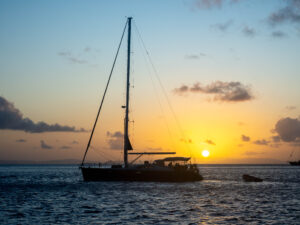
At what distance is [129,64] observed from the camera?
70.4 metres

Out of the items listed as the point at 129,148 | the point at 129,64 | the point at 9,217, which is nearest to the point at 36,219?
the point at 9,217

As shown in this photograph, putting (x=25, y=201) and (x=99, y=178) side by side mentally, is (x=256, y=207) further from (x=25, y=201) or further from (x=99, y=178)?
(x=99, y=178)

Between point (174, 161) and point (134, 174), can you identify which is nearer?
point (134, 174)

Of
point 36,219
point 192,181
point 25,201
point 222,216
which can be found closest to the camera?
point 36,219

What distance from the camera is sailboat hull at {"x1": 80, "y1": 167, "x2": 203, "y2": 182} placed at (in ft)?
Result: 224

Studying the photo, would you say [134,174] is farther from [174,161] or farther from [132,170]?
[174,161]

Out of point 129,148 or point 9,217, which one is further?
point 129,148

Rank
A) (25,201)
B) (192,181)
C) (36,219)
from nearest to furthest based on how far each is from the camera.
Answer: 1. (36,219)
2. (25,201)
3. (192,181)

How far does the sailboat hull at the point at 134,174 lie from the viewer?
68.4 meters

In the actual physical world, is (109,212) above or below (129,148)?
below

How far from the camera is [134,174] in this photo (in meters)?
68.5

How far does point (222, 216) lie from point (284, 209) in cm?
903

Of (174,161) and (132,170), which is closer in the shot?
(132,170)

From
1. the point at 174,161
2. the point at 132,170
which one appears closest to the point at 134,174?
the point at 132,170
